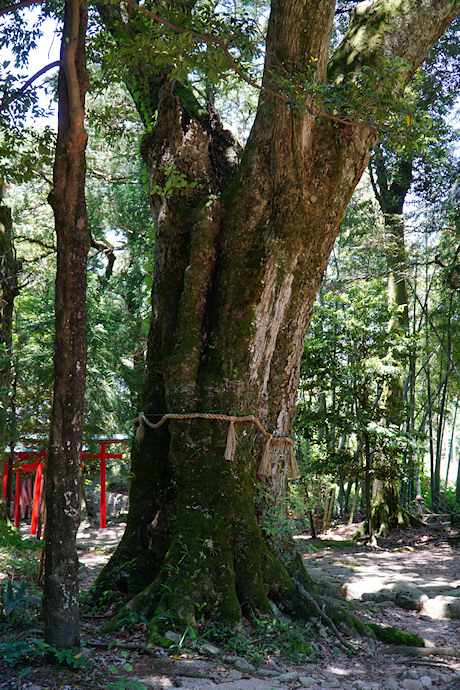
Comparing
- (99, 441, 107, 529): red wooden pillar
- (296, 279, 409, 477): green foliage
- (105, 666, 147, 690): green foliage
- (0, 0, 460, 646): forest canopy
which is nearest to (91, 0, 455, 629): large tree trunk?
(0, 0, 460, 646): forest canopy

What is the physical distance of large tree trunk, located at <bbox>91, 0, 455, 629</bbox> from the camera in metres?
3.72

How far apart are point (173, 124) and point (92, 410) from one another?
7016 millimetres

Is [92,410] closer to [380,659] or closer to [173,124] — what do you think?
[173,124]

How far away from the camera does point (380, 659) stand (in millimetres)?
3559

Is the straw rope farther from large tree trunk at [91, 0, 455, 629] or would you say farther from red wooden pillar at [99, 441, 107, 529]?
red wooden pillar at [99, 441, 107, 529]

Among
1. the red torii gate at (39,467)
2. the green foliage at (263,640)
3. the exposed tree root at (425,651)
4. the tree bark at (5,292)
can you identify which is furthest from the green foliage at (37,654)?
the red torii gate at (39,467)

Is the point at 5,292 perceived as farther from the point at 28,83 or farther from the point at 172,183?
the point at 28,83

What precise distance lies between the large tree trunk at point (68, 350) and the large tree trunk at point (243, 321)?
0.97m

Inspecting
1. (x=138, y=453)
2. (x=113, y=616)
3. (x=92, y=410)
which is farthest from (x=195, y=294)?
(x=92, y=410)

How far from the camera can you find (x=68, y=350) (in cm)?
279

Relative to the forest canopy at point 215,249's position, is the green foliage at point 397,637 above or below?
below

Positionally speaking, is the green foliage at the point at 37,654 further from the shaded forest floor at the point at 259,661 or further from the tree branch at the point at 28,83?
the tree branch at the point at 28,83

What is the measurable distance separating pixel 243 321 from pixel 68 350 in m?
1.63

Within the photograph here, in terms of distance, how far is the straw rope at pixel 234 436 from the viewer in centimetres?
379
